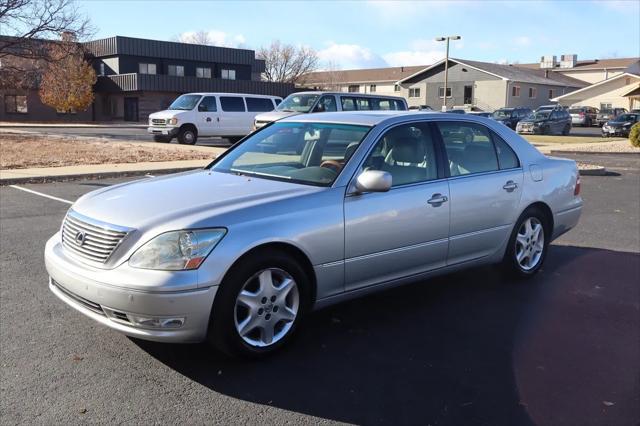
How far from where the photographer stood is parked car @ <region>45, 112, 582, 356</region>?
362cm

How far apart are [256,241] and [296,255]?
0.41m

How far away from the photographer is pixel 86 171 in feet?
45.0

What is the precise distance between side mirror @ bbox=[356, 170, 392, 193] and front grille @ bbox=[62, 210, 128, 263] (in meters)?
1.66

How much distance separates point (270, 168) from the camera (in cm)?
497

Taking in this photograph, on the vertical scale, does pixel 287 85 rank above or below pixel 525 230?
above

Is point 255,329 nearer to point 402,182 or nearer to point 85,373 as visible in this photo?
point 85,373

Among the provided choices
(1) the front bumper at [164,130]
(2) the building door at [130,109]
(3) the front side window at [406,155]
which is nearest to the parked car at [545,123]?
(1) the front bumper at [164,130]

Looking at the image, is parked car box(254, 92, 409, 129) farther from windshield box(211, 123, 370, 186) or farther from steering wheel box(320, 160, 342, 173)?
steering wheel box(320, 160, 342, 173)

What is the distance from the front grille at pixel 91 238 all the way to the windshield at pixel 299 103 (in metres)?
14.3

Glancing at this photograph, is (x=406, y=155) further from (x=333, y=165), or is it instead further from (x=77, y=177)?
A: (x=77, y=177)

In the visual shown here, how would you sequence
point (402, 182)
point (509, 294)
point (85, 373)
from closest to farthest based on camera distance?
point (85, 373), point (402, 182), point (509, 294)

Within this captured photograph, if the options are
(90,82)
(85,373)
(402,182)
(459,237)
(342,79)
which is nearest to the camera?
(85,373)

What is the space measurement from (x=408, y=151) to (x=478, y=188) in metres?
0.78

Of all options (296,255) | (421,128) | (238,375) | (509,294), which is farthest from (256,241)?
(509,294)
